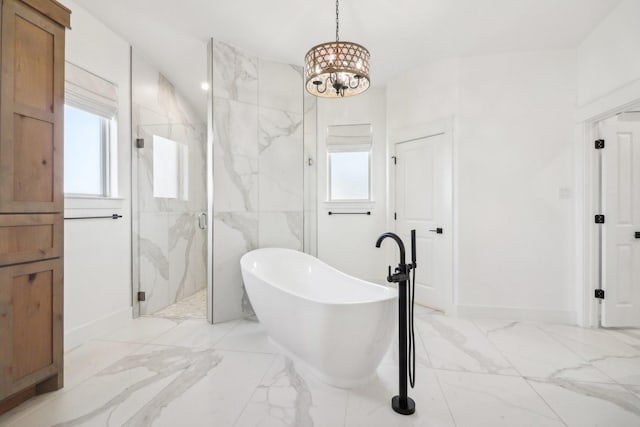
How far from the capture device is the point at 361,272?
3.97 metres

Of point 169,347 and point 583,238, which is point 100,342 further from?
point 583,238

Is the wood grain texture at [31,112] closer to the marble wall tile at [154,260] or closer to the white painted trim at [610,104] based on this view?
the marble wall tile at [154,260]

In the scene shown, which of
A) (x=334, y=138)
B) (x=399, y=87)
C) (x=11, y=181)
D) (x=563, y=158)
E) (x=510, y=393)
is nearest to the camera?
(x=11, y=181)

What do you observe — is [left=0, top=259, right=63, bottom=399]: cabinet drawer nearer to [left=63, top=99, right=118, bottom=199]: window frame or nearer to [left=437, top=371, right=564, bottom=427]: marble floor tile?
[left=63, top=99, right=118, bottom=199]: window frame

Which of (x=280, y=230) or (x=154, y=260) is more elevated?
(x=280, y=230)

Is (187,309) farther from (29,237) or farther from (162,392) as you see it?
(29,237)

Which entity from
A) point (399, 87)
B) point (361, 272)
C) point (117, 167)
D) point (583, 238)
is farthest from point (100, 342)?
point (583, 238)

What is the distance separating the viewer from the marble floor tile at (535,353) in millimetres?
2000

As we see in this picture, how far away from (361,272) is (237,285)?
162 cm

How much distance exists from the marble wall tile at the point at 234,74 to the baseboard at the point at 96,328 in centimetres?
212

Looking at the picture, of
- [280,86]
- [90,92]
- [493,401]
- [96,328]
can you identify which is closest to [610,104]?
[493,401]

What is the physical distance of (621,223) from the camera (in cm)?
277

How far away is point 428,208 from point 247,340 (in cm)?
221

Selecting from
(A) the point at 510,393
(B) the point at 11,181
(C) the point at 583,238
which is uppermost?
(B) the point at 11,181
